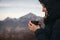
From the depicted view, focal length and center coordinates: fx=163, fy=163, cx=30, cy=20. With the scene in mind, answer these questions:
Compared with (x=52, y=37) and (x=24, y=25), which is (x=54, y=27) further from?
(x=24, y=25)

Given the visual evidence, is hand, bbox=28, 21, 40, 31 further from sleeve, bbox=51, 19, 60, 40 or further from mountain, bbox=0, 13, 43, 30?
sleeve, bbox=51, 19, 60, 40

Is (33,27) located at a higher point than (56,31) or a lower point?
higher

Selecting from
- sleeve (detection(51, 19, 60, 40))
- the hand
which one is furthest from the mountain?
sleeve (detection(51, 19, 60, 40))

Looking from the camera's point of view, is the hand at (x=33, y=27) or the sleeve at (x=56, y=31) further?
the hand at (x=33, y=27)

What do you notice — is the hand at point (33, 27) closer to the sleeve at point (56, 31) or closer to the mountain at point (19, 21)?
the mountain at point (19, 21)

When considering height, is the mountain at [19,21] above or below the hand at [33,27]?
above

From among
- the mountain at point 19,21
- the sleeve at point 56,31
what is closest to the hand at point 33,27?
the mountain at point 19,21

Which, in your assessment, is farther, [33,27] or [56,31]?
[33,27]

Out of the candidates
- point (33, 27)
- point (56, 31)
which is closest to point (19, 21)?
point (33, 27)

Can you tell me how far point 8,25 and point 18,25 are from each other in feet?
0.21

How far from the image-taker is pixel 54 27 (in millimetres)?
707

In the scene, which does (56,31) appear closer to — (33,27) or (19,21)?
(33,27)

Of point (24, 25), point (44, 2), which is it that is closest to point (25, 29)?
point (24, 25)

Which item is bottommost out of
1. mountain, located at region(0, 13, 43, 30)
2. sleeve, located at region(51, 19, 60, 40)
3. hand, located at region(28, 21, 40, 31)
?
sleeve, located at region(51, 19, 60, 40)
